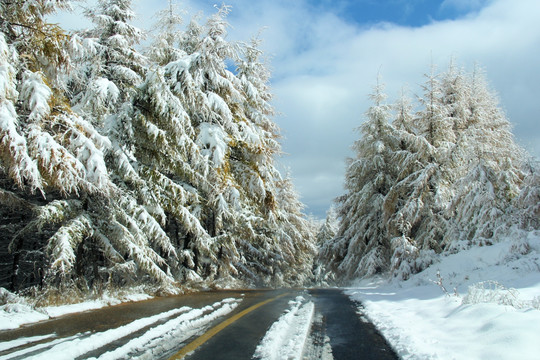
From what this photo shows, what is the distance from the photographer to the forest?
8109 mm

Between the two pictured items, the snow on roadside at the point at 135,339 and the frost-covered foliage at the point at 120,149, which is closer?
the snow on roadside at the point at 135,339

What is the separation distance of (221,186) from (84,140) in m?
6.87

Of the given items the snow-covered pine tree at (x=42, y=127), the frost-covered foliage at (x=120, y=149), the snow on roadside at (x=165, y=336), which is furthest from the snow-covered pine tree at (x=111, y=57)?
the snow on roadside at (x=165, y=336)

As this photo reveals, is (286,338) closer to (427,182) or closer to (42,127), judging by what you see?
(42,127)

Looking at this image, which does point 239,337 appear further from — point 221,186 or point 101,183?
point 221,186

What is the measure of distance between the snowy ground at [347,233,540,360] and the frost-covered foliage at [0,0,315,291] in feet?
22.5

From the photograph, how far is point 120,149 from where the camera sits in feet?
38.1

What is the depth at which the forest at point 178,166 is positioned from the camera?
26.6 feet

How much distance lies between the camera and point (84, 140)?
895 cm

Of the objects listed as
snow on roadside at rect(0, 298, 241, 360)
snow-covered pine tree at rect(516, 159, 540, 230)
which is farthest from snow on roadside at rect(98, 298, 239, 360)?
snow-covered pine tree at rect(516, 159, 540, 230)

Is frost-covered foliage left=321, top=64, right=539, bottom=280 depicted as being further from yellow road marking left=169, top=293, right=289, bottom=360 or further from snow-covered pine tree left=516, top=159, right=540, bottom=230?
yellow road marking left=169, top=293, right=289, bottom=360

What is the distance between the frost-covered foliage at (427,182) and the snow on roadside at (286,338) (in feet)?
33.3

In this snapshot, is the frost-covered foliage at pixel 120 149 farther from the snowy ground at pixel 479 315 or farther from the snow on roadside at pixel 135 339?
the snowy ground at pixel 479 315

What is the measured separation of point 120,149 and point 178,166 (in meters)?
2.40
